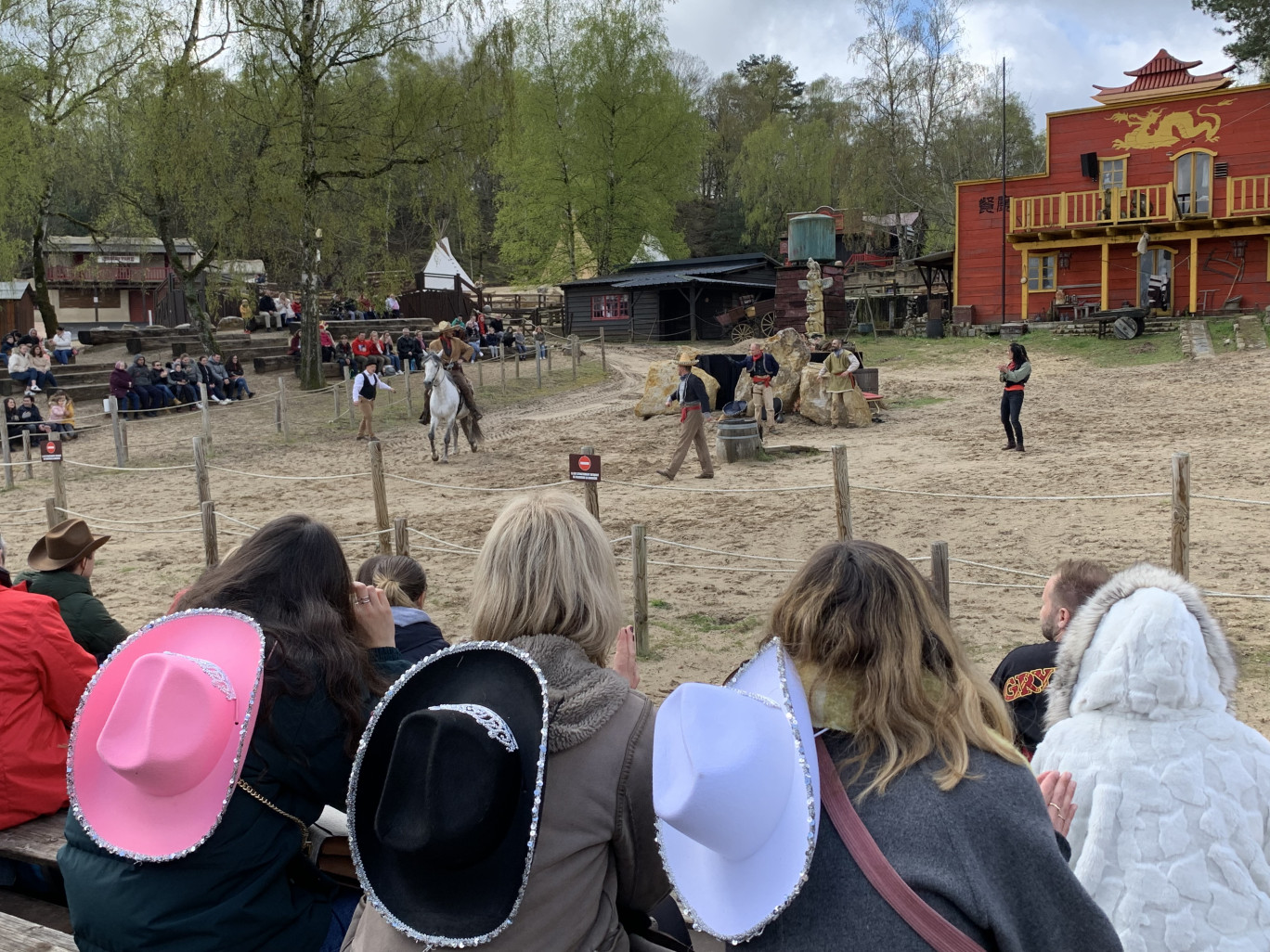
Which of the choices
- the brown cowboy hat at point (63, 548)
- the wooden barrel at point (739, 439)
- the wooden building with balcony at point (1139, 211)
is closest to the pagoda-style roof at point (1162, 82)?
the wooden building with balcony at point (1139, 211)

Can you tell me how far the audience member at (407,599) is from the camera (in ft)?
11.9

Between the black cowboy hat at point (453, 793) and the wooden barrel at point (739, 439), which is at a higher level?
the black cowboy hat at point (453, 793)

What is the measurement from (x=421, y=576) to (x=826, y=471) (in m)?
9.73

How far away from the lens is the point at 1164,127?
91.1 feet

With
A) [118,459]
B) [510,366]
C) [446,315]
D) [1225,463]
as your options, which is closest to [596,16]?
[446,315]

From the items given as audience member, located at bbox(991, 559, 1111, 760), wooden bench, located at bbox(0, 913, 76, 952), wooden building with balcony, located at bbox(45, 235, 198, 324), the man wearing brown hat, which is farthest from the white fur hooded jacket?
wooden building with balcony, located at bbox(45, 235, 198, 324)

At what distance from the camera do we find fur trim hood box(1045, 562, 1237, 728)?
2.12 metres

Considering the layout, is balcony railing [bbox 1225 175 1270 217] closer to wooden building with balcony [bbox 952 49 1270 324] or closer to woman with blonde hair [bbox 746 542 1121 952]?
wooden building with balcony [bbox 952 49 1270 324]

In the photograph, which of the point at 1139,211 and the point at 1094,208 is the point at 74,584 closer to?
the point at 1139,211

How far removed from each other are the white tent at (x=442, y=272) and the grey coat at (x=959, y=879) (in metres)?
38.2

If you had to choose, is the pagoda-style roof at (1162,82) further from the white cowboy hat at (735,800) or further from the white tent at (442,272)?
the white cowboy hat at (735,800)

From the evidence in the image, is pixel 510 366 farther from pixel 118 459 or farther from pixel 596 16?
pixel 596 16

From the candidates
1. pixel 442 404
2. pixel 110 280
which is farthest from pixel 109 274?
pixel 442 404

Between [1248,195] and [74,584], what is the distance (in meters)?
28.7
